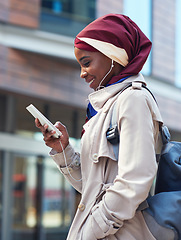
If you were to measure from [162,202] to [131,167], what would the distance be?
Result: 0.68 ft

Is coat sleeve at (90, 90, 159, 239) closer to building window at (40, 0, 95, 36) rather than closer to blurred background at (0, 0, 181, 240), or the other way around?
blurred background at (0, 0, 181, 240)

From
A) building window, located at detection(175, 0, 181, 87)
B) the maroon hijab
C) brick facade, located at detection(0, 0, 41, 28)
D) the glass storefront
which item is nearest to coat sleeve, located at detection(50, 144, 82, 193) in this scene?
the maroon hijab

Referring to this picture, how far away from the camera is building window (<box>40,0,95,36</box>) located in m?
9.33

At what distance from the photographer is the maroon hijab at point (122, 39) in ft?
6.50

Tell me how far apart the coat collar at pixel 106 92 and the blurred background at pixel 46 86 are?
261 inches

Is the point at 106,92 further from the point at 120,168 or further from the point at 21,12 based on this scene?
the point at 21,12

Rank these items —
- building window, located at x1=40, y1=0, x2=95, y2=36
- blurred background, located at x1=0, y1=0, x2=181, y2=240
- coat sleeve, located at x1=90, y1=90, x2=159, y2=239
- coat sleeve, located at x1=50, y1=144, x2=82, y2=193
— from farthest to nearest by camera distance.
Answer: building window, located at x1=40, y1=0, x2=95, y2=36, blurred background, located at x1=0, y1=0, x2=181, y2=240, coat sleeve, located at x1=50, y1=144, x2=82, y2=193, coat sleeve, located at x1=90, y1=90, x2=159, y2=239

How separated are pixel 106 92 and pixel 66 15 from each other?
26.5 feet

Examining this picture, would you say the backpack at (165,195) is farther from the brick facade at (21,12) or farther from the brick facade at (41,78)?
the brick facade at (21,12)

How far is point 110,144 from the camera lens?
6.18 feet

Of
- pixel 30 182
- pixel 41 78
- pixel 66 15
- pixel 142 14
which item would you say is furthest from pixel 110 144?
pixel 142 14

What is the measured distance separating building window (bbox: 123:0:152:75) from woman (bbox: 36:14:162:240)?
8818mm

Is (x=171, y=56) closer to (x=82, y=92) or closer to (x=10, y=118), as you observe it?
(x=82, y=92)

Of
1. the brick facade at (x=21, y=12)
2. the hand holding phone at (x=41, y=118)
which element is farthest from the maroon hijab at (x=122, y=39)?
the brick facade at (x=21, y=12)
